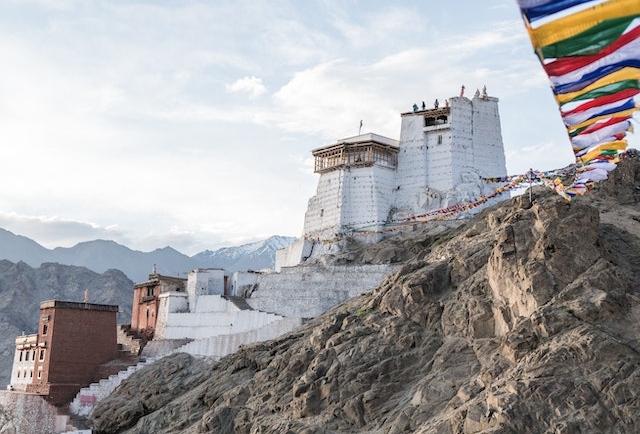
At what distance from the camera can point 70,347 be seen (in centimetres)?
4544

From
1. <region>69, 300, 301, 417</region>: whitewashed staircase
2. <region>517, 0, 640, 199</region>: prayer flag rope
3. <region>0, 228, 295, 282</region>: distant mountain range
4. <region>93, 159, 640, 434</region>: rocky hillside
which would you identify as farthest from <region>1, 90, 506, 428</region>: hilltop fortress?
<region>0, 228, 295, 282</region>: distant mountain range

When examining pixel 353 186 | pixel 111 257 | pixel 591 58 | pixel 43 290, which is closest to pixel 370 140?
pixel 353 186

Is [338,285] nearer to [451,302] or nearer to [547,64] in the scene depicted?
[451,302]

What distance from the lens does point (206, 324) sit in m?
45.2

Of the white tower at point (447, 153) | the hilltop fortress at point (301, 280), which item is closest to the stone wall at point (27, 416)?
the hilltop fortress at point (301, 280)

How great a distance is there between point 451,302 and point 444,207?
2525cm

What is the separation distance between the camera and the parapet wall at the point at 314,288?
43763 millimetres

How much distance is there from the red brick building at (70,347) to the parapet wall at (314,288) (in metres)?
9.57

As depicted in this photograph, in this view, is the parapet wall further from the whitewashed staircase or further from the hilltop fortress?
the whitewashed staircase

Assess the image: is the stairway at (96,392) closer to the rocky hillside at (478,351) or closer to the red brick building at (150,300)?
the red brick building at (150,300)

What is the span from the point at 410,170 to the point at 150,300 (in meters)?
21.6

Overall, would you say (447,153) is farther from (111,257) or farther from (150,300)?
(111,257)

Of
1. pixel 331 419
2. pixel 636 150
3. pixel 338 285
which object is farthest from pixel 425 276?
pixel 636 150

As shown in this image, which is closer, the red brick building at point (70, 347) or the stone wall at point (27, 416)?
the stone wall at point (27, 416)
